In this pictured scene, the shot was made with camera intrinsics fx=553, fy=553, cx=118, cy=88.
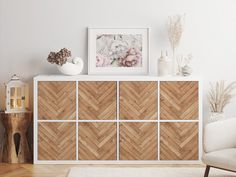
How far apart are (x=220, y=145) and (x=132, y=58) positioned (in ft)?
5.22

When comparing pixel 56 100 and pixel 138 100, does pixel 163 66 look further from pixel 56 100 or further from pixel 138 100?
pixel 56 100

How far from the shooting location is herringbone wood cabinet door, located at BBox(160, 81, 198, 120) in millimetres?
5926

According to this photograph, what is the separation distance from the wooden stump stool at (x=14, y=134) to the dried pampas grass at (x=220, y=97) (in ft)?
6.72

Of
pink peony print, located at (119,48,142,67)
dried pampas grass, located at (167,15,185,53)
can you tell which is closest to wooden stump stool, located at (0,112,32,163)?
pink peony print, located at (119,48,142,67)

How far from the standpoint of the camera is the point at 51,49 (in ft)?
20.6

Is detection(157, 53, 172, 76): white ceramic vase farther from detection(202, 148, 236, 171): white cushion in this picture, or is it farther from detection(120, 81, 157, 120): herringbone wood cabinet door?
detection(202, 148, 236, 171): white cushion

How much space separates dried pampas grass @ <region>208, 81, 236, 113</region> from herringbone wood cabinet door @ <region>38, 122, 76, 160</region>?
5.19 feet

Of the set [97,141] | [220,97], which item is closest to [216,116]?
[220,97]

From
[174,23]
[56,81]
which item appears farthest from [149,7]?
[56,81]

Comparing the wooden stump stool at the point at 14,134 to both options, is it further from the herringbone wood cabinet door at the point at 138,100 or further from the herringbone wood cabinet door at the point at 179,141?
the herringbone wood cabinet door at the point at 179,141

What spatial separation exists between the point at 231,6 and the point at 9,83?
2.64 m

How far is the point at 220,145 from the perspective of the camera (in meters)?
5.21

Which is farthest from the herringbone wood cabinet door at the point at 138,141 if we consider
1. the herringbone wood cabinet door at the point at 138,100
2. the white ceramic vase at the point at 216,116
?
the white ceramic vase at the point at 216,116

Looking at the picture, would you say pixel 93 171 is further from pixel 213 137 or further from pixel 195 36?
pixel 195 36
